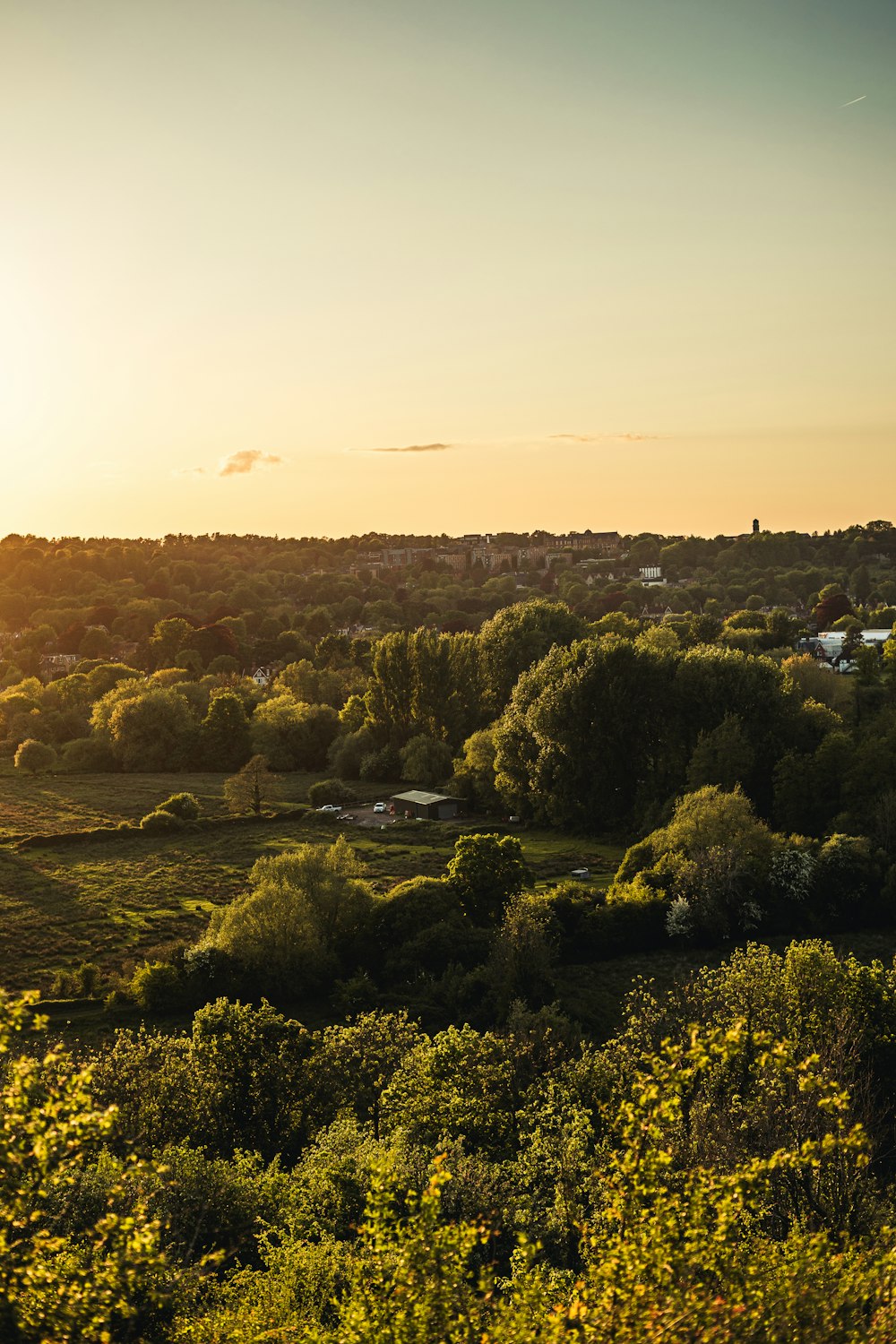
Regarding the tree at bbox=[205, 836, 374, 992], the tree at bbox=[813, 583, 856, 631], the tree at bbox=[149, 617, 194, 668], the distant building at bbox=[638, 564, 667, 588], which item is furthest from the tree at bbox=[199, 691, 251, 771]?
the distant building at bbox=[638, 564, 667, 588]

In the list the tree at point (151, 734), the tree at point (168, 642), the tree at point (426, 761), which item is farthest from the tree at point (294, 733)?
the tree at point (168, 642)

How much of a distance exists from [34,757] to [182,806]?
22.8 meters

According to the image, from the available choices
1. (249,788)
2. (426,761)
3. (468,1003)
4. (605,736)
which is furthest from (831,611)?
(468,1003)

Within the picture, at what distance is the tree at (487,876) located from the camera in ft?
125

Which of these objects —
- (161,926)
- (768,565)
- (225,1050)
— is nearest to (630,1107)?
(225,1050)

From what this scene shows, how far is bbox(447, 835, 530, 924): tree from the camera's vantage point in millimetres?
38219

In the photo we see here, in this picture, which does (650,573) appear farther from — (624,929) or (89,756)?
(624,929)

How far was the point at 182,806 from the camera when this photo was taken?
201 ft

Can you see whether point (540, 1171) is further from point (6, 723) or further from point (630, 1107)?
point (6, 723)

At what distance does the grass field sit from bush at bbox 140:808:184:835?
72 centimetres

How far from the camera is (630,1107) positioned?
9711mm

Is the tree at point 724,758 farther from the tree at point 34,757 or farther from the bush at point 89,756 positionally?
the tree at point 34,757

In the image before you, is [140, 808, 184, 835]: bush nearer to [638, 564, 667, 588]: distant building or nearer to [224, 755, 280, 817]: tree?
[224, 755, 280, 817]: tree

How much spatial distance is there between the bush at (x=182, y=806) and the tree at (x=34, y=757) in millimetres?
20440
